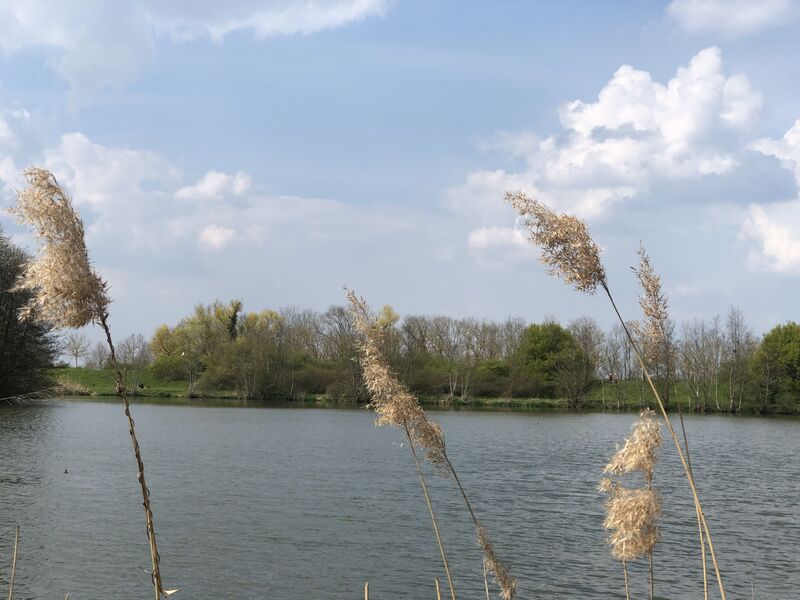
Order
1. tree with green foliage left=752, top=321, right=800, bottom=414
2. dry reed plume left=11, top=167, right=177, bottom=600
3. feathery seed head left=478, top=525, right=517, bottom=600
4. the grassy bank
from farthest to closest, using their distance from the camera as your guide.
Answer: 1. the grassy bank
2. tree with green foliage left=752, top=321, right=800, bottom=414
3. feathery seed head left=478, top=525, right=517, bottom=600
4. dry reed plume left=11, top=167, right=177, bottom=600

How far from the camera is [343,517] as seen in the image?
2020 centimetres

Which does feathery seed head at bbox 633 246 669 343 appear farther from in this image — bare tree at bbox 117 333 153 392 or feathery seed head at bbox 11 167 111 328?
bare tree at bbox 117 333 153 392

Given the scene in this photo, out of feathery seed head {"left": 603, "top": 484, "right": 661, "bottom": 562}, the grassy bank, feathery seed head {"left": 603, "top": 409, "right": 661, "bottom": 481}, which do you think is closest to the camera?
feathery seed head {"left": 603, "top": 484, "right": 661, "bottom": 562}

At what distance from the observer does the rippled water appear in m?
14.6

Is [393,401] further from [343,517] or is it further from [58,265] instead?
[343,517]

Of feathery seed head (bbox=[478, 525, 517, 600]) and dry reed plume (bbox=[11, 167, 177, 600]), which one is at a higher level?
dry reed plume (bbox=[11, 167, 177, 600])

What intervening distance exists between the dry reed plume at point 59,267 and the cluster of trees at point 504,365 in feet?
221

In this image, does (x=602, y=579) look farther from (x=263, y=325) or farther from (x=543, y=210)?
(x=263, y=325)

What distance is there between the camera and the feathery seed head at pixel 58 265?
348cm

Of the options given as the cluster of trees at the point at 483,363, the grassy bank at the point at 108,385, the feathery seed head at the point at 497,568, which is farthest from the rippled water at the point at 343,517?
the grassy bank at the point at 108,385

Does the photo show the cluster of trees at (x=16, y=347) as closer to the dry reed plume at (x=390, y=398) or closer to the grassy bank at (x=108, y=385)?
the grassy bank at (x=108, y=385)

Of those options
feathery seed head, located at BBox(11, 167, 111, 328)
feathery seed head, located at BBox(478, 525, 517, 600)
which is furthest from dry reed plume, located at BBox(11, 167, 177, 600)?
feathery seed head, located at BBox(478, 525, 517, 600)

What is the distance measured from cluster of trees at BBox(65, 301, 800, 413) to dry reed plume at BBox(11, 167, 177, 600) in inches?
2652

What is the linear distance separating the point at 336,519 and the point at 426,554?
13.3ft
